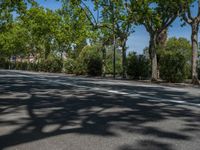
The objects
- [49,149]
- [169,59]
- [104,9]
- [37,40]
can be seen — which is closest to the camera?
[49,149]

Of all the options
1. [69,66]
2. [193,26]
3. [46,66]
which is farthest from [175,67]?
[46,66]

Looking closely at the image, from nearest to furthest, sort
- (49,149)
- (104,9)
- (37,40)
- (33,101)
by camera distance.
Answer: (49,149) < (33,101) < (104,9) < (37,40)

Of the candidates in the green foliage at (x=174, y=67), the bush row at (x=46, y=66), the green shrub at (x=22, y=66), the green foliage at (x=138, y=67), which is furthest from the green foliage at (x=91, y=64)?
the green shrub at (x=22, y=66)

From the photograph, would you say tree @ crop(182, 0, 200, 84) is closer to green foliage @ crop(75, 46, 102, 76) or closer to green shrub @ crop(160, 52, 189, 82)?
green shrub @ crop(160, 52, 189, 82)

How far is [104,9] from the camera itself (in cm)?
3575

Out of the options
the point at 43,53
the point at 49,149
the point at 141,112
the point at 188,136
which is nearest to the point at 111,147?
the point at 49,149

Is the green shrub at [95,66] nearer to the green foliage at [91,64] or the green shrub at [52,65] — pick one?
the green foliage at [91,64]

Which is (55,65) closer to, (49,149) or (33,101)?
(33,101)

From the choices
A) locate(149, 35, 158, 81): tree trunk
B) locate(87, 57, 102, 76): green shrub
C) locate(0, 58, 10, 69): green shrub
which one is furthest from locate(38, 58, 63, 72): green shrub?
locate(0, 58, 10, 69): green shrub

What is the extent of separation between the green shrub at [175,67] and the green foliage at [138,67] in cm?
461

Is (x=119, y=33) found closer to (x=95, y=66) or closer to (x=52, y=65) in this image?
(x=95, y=66)

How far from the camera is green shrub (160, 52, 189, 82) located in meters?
27.7

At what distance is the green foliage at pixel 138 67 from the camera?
33.3 m

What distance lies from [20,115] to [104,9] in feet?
89.2
